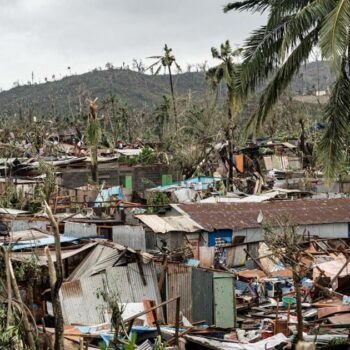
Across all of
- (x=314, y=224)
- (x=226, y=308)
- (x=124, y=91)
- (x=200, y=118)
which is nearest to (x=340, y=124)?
(x=226, y=308)

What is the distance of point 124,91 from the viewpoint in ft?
362

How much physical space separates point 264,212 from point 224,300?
8.83 meters

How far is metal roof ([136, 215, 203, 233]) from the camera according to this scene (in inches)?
757

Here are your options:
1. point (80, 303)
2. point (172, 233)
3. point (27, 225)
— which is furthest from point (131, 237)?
point (80, 303)

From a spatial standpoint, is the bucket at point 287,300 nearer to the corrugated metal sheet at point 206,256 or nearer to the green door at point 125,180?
the corrugated metal sheet at point 206,256

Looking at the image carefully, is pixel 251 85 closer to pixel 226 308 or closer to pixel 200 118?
pixel 226 308

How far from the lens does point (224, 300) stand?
43.6 ft

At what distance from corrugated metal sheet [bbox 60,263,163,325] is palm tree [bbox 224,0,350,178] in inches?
198

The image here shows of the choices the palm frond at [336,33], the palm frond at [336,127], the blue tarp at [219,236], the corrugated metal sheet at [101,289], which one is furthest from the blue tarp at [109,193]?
the palm frond at [336,33]

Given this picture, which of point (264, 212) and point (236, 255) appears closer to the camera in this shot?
point (236, 255)

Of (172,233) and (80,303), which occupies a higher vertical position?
(172,233)

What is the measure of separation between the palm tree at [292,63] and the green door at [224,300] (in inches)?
162

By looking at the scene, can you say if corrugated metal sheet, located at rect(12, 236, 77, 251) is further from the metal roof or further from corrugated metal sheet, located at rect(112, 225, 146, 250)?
the metal roof

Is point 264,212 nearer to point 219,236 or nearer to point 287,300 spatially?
point 219,236
